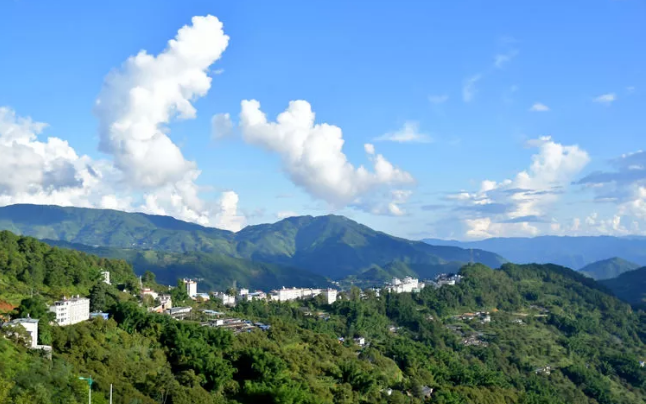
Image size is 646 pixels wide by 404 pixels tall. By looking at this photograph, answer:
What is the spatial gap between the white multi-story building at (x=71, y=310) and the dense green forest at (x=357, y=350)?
225 cm

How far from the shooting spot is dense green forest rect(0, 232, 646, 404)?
30938mm

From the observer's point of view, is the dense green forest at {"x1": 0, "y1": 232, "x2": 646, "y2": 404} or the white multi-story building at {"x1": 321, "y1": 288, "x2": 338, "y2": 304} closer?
the dense green forest at {"x1": 0, "y1": 232, "x2": 646, "y2": 404}

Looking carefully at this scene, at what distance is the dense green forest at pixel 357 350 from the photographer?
30.9 meters

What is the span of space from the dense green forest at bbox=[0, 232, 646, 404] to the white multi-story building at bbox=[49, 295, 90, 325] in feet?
7.37

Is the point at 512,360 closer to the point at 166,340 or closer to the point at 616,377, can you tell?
the point at 616,377

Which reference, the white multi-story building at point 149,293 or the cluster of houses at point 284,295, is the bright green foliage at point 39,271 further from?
the cluster of houses at point 284,295

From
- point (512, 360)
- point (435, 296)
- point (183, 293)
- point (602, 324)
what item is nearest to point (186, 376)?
point (183, 293)

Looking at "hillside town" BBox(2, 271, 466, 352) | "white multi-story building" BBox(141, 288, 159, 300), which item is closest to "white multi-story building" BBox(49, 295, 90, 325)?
"hillside town" BBox(2, 271, 466, 352)

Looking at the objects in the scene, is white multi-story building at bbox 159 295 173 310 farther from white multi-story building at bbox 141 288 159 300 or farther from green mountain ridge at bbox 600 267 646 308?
green mountain ridge at bbox 600 267 646 308

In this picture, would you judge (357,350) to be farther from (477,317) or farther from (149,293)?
(477,317)

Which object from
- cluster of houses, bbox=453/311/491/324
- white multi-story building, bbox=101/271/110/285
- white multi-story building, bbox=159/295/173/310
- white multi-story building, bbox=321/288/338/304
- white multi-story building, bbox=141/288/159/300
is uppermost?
white multi-story building, bbox=101/271/110/285

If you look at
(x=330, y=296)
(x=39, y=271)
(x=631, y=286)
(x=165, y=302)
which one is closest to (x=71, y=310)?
(x=39, y=271)

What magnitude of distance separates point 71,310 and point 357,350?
29576 mm

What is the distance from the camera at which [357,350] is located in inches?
2363
